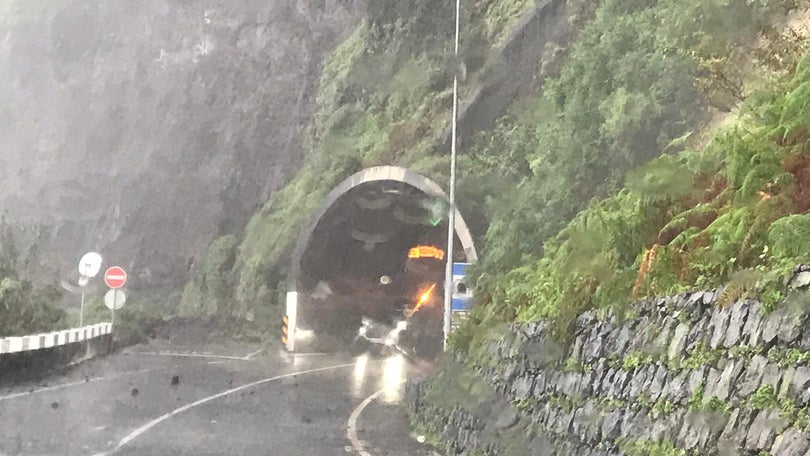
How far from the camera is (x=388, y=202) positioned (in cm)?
721

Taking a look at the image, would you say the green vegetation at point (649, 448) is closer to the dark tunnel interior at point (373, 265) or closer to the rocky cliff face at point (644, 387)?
the rocky cliff face at point (644, 387)

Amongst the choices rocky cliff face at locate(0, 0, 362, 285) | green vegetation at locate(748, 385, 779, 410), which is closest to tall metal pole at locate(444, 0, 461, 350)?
rocky cliff face at locate(0, 0, 362, 285)

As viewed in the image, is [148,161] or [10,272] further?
[148,161]

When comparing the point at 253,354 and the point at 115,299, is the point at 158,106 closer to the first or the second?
the point at 115,299

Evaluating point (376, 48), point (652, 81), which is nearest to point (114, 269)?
point (376, 48)

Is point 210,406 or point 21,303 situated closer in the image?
point 210,406

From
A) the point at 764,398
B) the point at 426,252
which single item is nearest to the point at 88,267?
the point at 426,252

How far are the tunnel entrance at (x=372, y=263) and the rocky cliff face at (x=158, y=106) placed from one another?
699 millimetres

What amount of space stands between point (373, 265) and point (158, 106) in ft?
8.35

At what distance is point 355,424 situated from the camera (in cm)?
656

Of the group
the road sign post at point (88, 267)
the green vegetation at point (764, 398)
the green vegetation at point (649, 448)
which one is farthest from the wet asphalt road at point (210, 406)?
the green vegetation at point (764, 398)

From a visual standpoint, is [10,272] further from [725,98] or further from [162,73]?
[725,98]

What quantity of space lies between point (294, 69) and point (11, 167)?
2.70m

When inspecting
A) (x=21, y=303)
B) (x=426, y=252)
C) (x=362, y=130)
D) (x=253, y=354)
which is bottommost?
(x=253, y=354)
